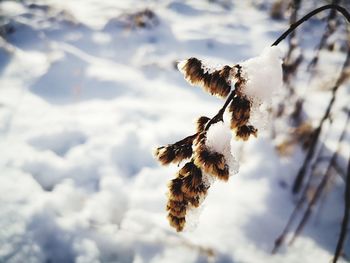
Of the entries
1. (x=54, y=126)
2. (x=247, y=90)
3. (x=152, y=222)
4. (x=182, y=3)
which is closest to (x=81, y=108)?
(x=54, y=126)

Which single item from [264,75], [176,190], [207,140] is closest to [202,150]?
[207,140]

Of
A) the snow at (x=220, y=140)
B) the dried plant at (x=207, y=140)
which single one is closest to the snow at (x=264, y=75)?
the dried plant at (x=207, y=140)

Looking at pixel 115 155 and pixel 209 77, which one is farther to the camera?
pixel 115 155

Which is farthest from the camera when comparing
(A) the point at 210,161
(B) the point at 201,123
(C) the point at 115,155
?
(C) the point at 115,155

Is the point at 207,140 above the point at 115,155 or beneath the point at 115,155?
above

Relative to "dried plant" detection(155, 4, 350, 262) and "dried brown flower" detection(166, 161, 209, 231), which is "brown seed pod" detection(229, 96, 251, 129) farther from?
"dried brown flower" detection(166, 161, 209, 231)

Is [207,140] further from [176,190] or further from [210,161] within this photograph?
[176,190]

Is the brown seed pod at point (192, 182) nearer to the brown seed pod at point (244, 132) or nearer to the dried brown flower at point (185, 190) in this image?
the dried brown flower at point (185, 190)

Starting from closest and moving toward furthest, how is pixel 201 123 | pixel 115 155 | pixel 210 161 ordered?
pixel 210 161 < pixel 201 123 < pixel 115 155
